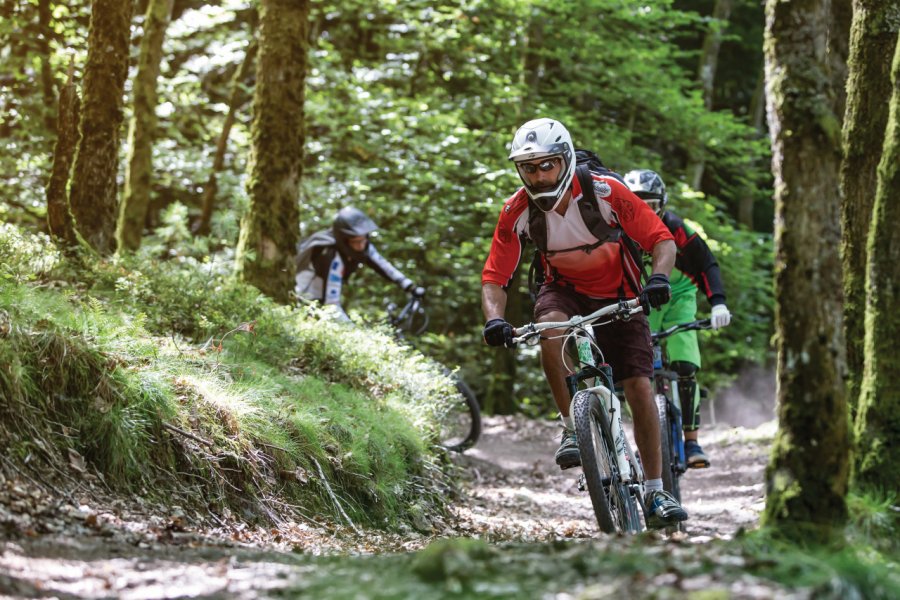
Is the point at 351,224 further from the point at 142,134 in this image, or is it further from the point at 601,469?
the point at 601,469

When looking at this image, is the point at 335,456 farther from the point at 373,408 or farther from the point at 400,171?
the point at 400,171

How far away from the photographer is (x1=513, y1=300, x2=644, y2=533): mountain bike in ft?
18.3

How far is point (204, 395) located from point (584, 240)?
2618 mm

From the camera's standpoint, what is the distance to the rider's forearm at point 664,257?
20.0ft

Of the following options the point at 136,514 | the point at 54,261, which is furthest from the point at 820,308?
the point at 54,261

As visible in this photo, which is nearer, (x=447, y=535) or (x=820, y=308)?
(x=820, y=308)

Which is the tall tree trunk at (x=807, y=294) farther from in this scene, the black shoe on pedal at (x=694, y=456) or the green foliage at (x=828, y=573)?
the black shoe on pedal at (x=694, y=456)

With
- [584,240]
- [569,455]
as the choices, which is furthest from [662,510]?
[584,240]


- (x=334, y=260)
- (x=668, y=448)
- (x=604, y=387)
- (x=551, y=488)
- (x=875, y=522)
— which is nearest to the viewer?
(x=875, y=522)

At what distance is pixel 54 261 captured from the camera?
26.9 ft

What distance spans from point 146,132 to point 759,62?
19897mm

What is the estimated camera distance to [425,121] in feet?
54.4

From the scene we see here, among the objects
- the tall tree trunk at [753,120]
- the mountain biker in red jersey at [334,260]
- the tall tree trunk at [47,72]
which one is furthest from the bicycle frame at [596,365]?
the tall tree trunk at [753,120]

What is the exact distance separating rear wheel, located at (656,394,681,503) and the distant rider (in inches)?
10.9
